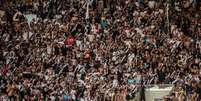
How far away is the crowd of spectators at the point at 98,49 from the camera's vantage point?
26.5 meters

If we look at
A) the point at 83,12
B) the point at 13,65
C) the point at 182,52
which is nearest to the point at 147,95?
the point at 182,52

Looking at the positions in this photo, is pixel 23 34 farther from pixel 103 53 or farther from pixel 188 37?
pixel 188 37

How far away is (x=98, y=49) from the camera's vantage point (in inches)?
1137

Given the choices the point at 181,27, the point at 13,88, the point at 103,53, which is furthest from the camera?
the point at 181,27

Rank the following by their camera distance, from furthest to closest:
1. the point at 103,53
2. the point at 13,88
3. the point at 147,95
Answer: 1. the point at 103,53
2. the point at 13,88
3. the point at 147,95

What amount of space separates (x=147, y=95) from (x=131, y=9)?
29.1 ft

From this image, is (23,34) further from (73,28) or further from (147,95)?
(147,95)

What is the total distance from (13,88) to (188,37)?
7966mm

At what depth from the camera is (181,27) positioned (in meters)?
30.3

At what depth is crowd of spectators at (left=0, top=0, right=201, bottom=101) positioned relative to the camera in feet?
87.1

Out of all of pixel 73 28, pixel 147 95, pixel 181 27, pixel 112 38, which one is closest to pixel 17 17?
pixel 73 28

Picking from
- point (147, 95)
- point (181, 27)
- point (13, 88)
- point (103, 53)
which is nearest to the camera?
point (147, 95)

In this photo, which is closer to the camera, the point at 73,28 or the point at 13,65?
the point at 13,65

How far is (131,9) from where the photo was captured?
31.4m
